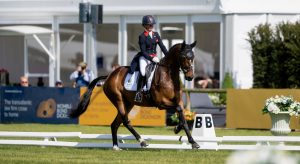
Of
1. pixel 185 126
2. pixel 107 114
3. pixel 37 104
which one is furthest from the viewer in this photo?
pixel 37 104

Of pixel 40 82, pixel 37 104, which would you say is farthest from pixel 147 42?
pixel 40 82

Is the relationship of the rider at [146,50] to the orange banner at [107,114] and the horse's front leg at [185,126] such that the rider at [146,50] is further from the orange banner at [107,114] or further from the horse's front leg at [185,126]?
the orange banner at [107,114]

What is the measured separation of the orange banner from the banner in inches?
70.1

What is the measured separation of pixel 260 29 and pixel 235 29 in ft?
11.9

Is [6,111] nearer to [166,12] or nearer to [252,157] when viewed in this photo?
[166,12]

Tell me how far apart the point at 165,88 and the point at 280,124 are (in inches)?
153

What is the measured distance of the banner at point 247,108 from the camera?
1997 centimetres

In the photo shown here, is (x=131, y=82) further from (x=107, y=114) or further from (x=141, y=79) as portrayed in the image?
(x=107, y=114)

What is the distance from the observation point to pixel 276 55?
78.5 ft

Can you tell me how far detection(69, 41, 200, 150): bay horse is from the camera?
12242 millimetres

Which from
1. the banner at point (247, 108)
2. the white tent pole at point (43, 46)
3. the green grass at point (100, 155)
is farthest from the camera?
the white tent pole at point (43, 46)

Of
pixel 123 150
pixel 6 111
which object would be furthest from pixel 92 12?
Result: pixel 123 150

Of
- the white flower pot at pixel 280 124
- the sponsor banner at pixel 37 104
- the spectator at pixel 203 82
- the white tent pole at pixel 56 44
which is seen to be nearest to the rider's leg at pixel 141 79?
the white flower pot at pixel 280 124

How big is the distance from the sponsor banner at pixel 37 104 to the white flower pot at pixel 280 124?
24.8 feet
